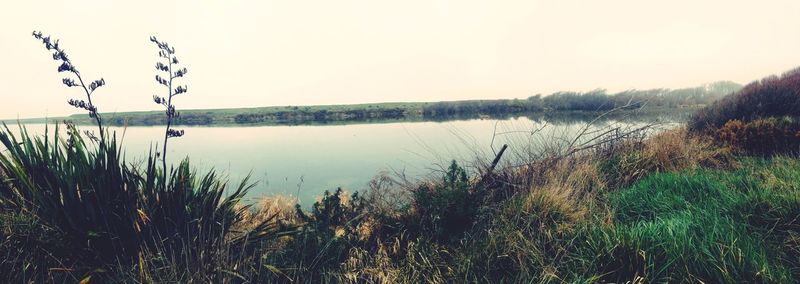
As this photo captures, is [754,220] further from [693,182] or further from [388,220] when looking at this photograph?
[388,220]

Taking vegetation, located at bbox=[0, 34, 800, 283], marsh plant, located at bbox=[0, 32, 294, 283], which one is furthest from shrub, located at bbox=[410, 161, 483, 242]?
marsh plant, located at bbox=[0, 32, 294, 283]

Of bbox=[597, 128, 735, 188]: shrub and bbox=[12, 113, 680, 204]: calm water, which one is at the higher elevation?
bbox=[597, 128, 735, 188]: shrub

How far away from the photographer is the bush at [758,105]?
9.55 m

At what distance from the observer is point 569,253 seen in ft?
11.6

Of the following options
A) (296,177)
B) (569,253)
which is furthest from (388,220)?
(296,177)

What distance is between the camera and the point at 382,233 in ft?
16.5

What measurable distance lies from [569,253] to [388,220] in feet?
7.70

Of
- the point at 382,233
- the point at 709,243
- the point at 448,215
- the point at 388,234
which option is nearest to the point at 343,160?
the point at 382,233

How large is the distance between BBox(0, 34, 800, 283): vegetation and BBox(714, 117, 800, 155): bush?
10.1 ft

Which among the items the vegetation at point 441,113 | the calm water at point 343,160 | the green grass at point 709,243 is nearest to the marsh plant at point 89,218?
the green grass at point 709,243

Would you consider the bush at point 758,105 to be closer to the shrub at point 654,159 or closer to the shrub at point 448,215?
the shrub at point 654,159

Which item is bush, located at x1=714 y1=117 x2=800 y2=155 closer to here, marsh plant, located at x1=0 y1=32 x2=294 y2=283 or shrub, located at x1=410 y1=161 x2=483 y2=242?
shrub, located at x1=410 y1=161 x2=483 y2=242

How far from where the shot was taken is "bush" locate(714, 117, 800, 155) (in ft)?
23.9

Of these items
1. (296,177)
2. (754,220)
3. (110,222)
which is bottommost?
(296,177)
